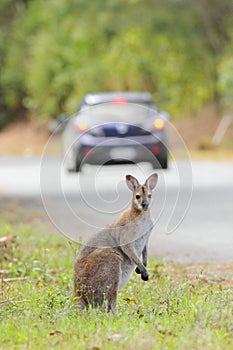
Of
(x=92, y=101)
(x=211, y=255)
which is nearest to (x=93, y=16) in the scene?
(x=92, y=101)

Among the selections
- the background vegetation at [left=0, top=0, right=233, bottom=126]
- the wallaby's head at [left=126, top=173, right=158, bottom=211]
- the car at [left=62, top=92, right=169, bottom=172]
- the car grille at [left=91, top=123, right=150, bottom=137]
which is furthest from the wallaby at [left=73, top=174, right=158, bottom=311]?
the background vegetation at [left=0, top=0, right=233, bottom=126]

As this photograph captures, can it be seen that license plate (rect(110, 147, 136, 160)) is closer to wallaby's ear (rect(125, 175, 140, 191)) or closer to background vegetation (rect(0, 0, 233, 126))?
wallaby's ear (rect(125, 175, 140, 191))

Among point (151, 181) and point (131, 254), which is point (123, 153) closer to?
point (151, 181)

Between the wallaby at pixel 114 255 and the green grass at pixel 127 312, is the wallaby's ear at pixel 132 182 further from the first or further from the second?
the green grass at pixel 127 312

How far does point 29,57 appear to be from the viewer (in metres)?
57.6

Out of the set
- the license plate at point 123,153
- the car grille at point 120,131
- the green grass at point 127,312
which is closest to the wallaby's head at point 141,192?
the green grass at point 127,312

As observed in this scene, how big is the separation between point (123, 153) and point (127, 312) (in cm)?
1416

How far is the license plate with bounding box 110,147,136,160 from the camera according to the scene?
69.2 ft

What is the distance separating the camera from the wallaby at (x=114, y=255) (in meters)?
7.93

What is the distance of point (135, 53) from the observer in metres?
44.0

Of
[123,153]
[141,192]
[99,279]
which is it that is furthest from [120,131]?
[99,279]

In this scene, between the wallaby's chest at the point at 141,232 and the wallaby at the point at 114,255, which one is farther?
the wallaby's chest at the point at 141,232

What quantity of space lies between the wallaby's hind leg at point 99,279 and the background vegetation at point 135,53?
28.2m

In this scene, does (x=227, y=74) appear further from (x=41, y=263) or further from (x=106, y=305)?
(x=106, y=305)
